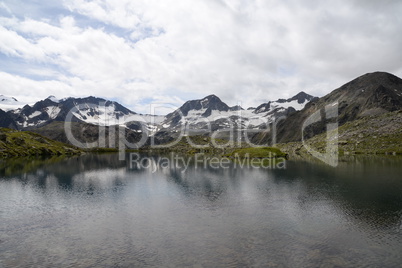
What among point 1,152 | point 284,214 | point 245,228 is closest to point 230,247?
point 245,228

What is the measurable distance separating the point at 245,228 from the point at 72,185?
62291mm

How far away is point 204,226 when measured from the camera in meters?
45.1

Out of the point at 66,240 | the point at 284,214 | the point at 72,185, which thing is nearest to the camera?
the point at 66,240

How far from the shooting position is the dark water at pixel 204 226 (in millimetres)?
33156

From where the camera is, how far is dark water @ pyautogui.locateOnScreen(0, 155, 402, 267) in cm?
3316

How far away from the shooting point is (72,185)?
85.1 meters

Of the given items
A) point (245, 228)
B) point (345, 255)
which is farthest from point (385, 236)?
point (245, 228)

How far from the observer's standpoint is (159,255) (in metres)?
34.2

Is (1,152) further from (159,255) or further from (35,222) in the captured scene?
(159,255)

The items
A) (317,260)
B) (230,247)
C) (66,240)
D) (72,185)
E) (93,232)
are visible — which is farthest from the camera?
(72,185)

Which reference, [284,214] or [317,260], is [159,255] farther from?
A: [284,214]

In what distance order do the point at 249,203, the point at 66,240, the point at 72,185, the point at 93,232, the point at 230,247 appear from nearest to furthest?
1. the point at 230,247
2. the point at 66,240
3. the point at 93,232
4. the point at 249,203
5. the point at 72,185

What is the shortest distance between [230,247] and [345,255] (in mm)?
13915

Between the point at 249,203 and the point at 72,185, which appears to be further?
the point at 72,185
